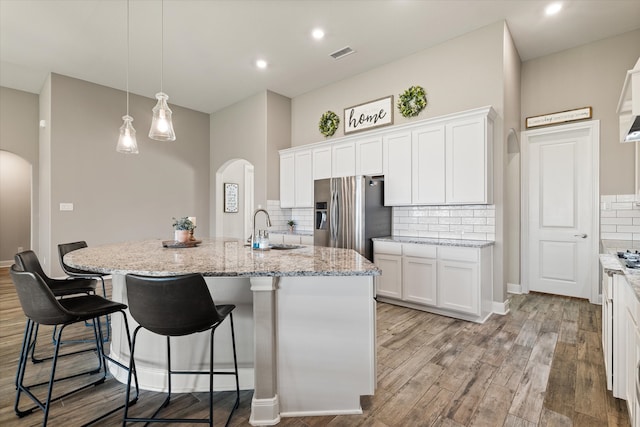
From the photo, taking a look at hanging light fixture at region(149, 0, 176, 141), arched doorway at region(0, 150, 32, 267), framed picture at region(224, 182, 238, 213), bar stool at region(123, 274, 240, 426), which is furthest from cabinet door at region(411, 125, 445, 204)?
arched doorway at region(0, 150, 32, 267)

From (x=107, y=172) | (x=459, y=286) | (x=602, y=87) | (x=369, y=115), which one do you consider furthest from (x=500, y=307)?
(x=107, y=172)

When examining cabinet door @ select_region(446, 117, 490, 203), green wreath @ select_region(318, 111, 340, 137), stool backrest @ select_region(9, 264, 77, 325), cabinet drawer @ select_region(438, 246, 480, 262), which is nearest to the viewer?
stool backrest @ select_region(9, 264, 77, 325)

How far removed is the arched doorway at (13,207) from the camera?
6734 millimetres

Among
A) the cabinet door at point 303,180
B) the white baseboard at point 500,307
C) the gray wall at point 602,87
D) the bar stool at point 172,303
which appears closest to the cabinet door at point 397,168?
the cabinet door at point 303,180

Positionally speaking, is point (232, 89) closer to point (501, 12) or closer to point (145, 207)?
point (145, 207)

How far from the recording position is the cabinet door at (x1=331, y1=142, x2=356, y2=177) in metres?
4.74

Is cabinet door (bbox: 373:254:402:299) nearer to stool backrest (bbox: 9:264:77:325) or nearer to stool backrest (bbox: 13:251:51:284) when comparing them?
stool backrest (bbox: 9:264:77:325)

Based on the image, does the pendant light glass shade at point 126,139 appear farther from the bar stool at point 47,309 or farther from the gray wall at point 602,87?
the gray wall at point 602,87

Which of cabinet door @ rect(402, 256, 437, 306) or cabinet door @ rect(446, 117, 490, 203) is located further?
cabinet door @ rect(402, 256, 437, 306)

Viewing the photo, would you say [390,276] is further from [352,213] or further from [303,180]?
[303,180]

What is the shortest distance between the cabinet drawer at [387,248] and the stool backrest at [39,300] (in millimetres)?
3161

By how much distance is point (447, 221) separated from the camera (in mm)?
4105

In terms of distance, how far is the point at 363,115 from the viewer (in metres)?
4.95

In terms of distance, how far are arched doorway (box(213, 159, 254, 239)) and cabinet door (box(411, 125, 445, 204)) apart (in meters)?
3.78
